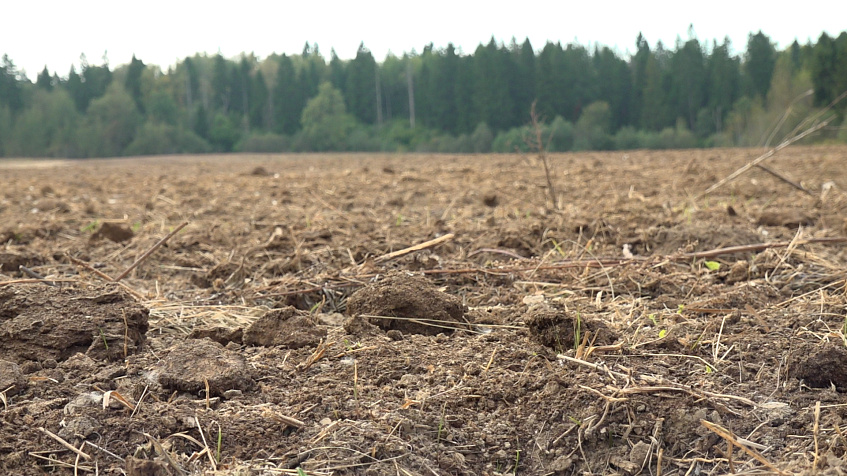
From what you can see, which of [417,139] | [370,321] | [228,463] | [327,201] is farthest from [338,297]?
[417,139]

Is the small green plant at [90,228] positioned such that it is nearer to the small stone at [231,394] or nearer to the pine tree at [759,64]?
the small stone at [231,394]

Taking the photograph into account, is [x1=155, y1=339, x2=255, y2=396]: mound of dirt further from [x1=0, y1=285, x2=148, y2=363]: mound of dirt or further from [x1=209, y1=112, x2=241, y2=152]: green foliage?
[x1=209, y1=112, x2=241, y2=152]: green foliage

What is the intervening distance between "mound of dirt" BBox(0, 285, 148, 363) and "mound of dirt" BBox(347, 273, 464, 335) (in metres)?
0.87

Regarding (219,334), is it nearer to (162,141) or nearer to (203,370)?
(203,370)

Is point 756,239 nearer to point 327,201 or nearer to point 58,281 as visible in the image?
point 58,281

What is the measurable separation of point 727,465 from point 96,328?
2149mm

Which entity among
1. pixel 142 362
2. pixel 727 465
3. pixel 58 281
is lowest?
pixel 727 465

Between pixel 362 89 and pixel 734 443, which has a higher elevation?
pixel 362 89

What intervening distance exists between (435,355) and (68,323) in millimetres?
1361

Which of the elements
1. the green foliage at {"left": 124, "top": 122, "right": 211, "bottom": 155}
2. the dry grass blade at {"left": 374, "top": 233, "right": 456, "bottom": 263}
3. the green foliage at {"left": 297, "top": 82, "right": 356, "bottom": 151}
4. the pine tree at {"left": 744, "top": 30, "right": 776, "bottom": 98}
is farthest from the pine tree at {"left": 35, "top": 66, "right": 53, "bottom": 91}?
the dry grass blade at {"left": 374, "top": 233, "right": 456, "bottom": 263}

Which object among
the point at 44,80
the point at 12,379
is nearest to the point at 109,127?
the point at 44,80

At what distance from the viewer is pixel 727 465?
181 centimetres

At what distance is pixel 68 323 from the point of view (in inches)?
101

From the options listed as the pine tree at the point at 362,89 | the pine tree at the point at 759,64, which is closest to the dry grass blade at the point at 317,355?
the pine tree at the point at 759,64
